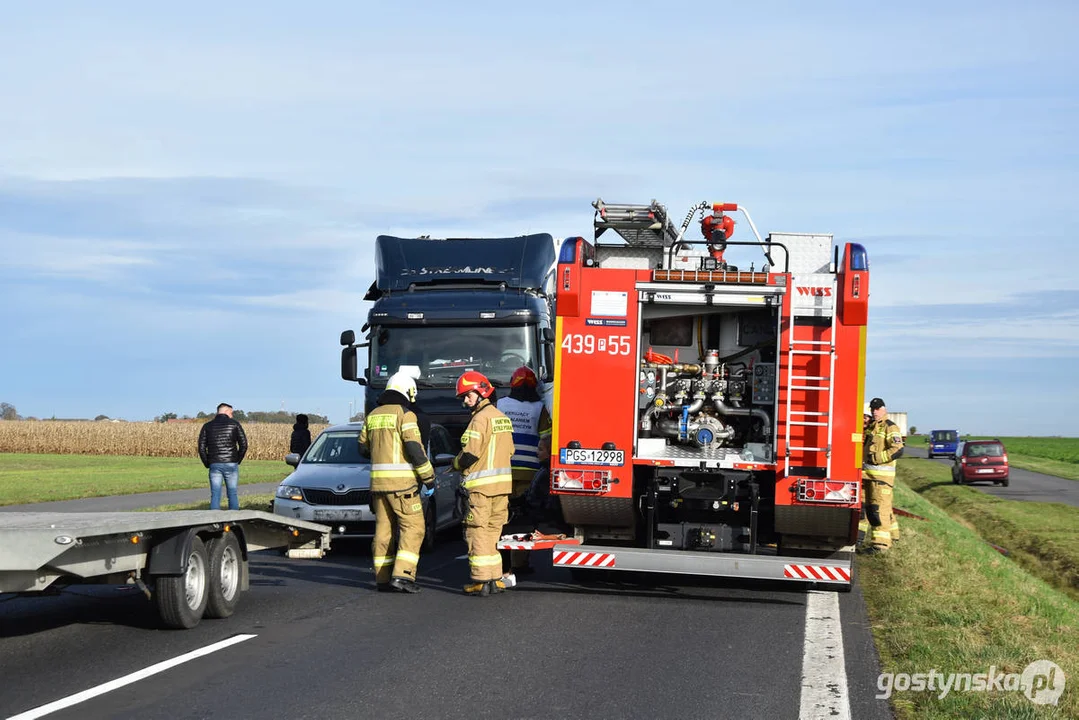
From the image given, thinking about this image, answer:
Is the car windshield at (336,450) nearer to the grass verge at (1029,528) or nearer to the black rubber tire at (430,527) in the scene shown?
the black rubber tire at (430,527)

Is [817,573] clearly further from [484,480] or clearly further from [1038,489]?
[1038,489]

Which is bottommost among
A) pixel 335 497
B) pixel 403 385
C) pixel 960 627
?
pixel 960 627

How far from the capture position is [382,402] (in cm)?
1131

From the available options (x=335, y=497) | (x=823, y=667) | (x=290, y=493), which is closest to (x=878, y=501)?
(x=335, y=497)

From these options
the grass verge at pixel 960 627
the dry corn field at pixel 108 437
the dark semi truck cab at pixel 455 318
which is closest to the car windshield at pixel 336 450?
the dark semi truck cab at pixel 455 318

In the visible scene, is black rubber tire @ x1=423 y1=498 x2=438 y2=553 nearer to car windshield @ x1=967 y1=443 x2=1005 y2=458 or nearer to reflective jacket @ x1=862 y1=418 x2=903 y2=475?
reflective jacket @ x1=862 y1=418 x2=903 y2=475

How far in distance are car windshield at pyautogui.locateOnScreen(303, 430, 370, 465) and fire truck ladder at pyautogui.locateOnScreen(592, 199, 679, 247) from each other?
5096mm

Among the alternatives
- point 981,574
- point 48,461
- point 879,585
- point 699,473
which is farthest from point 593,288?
point 48,461

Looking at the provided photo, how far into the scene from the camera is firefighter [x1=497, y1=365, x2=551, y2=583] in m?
12.3

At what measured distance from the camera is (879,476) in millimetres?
14930

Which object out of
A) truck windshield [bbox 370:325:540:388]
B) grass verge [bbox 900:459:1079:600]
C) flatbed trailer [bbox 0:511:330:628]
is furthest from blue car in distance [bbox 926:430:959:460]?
flatbed trailer [bbox 0:511:330:628]

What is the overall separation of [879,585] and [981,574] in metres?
2.83

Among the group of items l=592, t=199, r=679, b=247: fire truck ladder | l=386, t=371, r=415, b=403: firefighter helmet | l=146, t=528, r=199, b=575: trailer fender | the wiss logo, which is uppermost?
l=592, t=199, r=679, b=247: fire truck ladder

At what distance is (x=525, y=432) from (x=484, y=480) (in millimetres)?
1322
